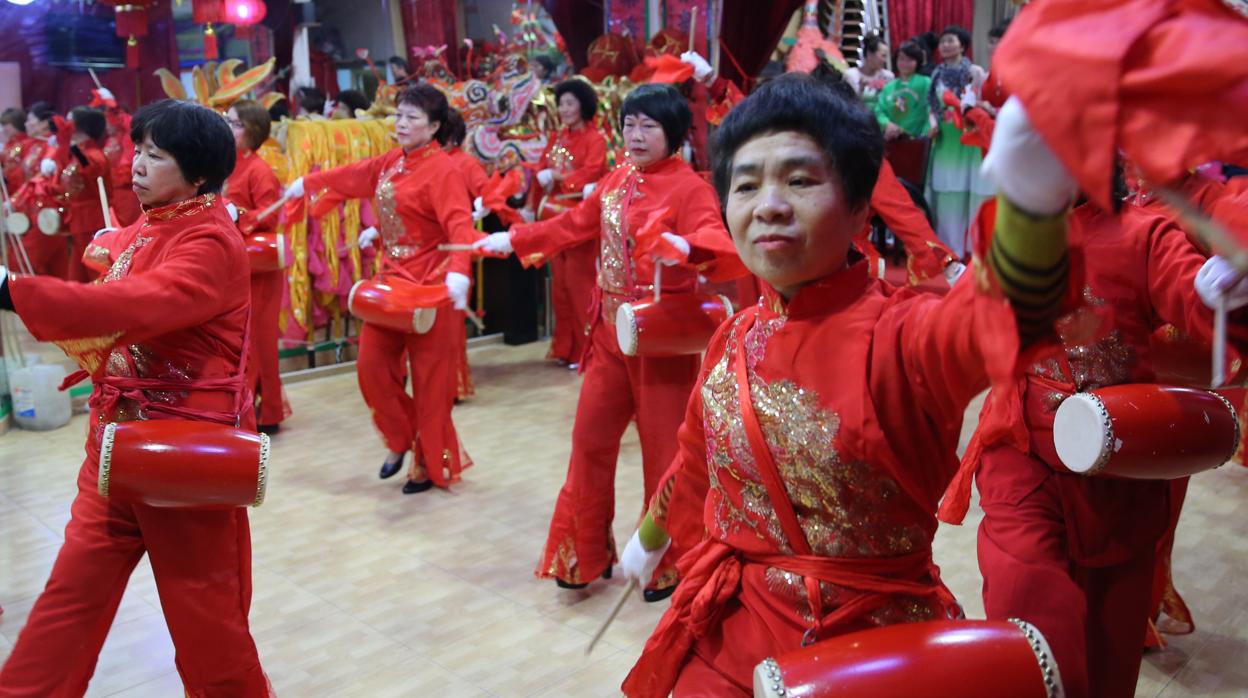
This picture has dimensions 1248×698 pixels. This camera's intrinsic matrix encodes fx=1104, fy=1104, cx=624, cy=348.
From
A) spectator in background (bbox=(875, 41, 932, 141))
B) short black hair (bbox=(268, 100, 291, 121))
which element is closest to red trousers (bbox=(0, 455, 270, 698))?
short black hair (bbox=(268, 100, 291, 121))

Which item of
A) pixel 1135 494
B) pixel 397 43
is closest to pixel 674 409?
pixel 1135 494

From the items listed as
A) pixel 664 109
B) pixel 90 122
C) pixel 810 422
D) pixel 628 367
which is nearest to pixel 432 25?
pixel 90 122

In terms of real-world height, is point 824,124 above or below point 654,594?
above

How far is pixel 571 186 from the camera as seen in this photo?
6.23 meters

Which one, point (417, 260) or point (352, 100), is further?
point (352, 100)

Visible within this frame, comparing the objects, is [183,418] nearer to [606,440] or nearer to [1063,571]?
[606,440]

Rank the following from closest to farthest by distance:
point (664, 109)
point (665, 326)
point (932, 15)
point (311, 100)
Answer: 1. point (665, 326)
2. point (664, 109)
3. point (311, 100)
4. point (932, 15)

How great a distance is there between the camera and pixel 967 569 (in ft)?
10.9

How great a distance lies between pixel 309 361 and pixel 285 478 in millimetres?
2106

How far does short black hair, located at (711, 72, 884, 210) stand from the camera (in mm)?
1371

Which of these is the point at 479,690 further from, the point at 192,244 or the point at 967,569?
the point at 967,569

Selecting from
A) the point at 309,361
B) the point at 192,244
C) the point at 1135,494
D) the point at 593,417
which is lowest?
the point at 309,361

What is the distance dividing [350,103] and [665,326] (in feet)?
16.2

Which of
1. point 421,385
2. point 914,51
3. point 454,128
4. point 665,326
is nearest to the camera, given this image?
point 665,326
